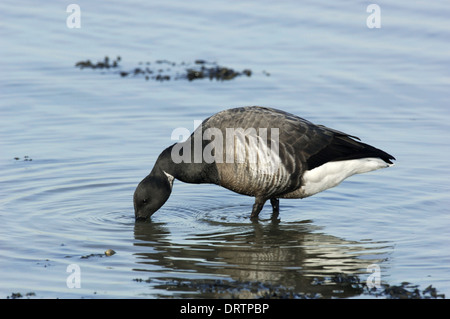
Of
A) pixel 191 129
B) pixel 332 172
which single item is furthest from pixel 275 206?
pixel 191 129

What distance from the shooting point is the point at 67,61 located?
16203 mm

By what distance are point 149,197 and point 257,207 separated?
1356mm

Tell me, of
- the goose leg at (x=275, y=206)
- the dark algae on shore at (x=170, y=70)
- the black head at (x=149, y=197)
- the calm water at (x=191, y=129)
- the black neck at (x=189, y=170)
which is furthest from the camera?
the dark algae on shore at (x=170, y=70)

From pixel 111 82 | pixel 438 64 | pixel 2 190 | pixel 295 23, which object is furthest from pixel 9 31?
pixel 438 64

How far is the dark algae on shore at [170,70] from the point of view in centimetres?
1551

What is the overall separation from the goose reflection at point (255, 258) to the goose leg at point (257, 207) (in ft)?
0.55

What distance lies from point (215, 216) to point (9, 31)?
30.9 feet

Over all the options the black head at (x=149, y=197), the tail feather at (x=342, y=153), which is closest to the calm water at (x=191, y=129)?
the black head at (x=149, y=197)

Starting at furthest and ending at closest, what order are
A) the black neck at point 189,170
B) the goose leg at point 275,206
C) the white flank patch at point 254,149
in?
the goose leg at point 275,206
the black neck at point 189,170
the white flank patch at point 254,149

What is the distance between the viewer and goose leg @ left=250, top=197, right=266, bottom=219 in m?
9.86

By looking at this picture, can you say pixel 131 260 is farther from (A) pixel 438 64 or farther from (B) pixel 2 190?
(A) pixel 438 64

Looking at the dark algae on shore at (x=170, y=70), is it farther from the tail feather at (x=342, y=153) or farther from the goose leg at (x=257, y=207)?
the tail feather at (x=342, y=153)

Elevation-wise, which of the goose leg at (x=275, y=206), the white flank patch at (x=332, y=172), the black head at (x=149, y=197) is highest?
the white flank patch at (x=332, y=172)

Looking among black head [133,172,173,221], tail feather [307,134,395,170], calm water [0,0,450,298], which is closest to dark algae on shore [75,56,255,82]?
calm water [0,0,450,298]
